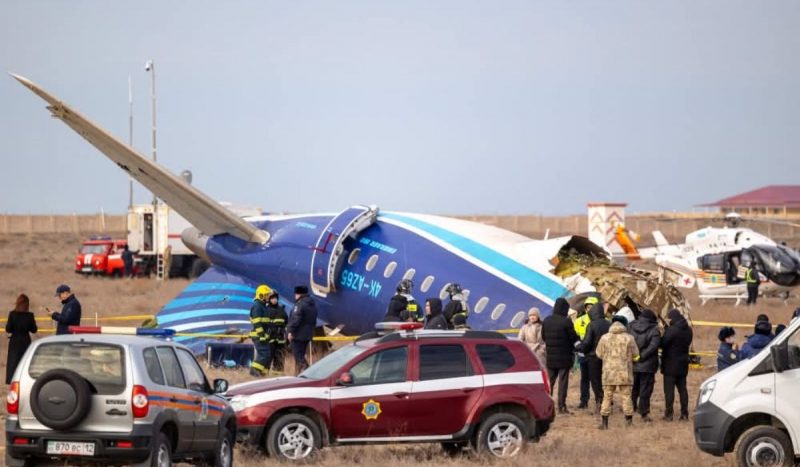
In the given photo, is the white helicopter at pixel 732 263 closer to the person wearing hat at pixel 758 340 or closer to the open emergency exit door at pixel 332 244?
the open emergency exit door at pixel 332 244

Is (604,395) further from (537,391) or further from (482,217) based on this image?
(482,217)

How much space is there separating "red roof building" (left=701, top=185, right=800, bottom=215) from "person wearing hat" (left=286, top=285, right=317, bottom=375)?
130m

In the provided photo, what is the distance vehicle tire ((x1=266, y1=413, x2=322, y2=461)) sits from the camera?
15828mm

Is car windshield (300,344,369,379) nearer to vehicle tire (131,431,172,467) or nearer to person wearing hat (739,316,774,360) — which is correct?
vehicle tire (131,431,172,467)

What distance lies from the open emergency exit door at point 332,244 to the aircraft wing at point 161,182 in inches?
87.2

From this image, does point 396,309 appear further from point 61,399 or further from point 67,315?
point 61,399

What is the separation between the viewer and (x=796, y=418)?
565 inches

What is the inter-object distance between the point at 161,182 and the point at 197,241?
3.09 m

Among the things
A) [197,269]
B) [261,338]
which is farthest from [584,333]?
[197,269]

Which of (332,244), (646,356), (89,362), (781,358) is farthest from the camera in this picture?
(332,244)

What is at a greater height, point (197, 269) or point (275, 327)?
point (197, 269)

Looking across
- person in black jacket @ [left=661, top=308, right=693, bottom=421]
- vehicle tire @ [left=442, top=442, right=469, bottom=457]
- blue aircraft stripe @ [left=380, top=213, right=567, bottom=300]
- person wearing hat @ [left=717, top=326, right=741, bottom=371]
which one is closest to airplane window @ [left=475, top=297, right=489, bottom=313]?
blue aircraft stripe @ [left=380, top=213, right=567, bottom=300]

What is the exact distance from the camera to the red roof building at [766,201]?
497 ft

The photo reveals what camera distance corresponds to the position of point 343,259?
26.7 m
